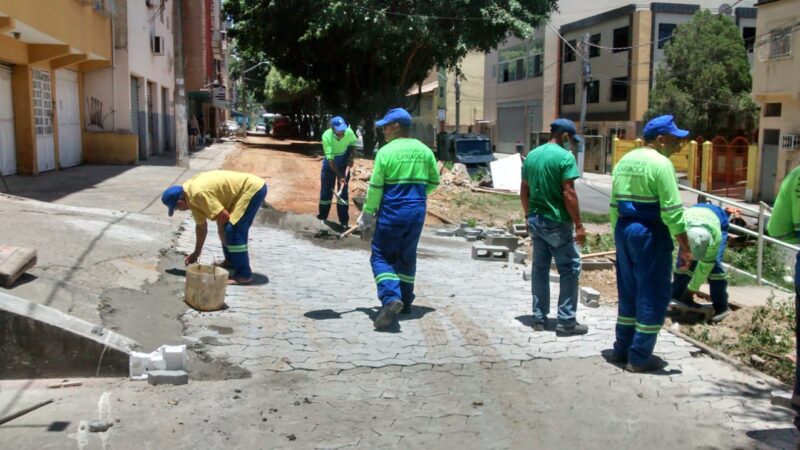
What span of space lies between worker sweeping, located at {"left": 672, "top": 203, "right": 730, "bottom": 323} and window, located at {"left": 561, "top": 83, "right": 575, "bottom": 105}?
1545 inches

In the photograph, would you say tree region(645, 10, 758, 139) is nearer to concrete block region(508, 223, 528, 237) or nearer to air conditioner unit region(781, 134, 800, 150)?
air conditioner unit region(781, 134, 800, 150)

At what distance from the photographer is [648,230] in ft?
16.9

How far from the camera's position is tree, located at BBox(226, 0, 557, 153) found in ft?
92.5

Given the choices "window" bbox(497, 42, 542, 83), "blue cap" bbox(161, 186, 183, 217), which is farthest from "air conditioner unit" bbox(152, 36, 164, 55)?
"window" bbox(497, 42, 542, 83)

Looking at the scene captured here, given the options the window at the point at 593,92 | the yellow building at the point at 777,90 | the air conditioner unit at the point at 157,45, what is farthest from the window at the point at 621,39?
the air conditioner unit at the point at 157,45

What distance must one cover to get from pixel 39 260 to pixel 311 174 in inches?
597

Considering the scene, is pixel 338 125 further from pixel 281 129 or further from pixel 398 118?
pixel 281 129

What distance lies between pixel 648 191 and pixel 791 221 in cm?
95

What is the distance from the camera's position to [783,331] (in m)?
6.40

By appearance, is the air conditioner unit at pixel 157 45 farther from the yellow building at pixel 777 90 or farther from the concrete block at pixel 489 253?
the yellow building at pixel 777 90

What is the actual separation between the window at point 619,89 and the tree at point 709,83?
20.3 ft

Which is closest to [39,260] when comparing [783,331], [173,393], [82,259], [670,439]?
[82,259]

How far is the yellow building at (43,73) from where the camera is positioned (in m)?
13.7

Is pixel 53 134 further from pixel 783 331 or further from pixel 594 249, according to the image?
pixel 783 331
